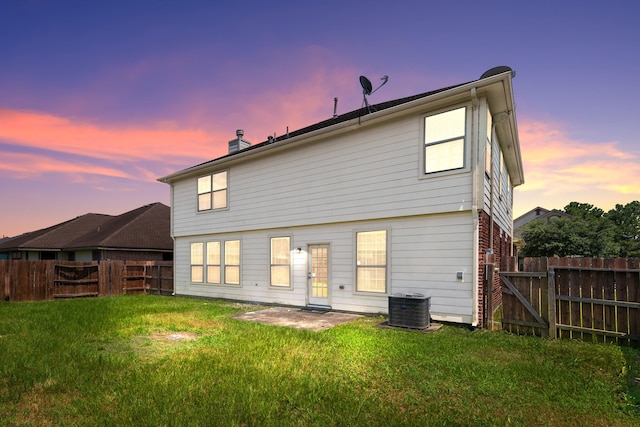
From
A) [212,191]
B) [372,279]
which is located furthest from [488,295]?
[212,191]

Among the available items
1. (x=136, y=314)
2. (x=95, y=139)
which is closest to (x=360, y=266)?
(x=136, y=314)

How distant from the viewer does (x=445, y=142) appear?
8.54m

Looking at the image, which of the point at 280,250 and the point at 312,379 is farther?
the point at 280,250

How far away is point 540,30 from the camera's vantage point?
9.73 m

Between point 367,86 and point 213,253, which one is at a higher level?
point 367,86

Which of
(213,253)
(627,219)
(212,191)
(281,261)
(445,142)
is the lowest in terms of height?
(281,261)

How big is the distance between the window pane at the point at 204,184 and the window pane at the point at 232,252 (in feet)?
8.93

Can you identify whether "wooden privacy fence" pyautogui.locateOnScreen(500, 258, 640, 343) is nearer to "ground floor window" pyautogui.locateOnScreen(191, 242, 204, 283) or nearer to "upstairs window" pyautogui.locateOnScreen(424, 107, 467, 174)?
"upstairs window" pyautogui.locateOnScreen(424, 107, 467, 174)

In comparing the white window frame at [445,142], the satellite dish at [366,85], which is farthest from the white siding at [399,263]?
the satellite dish at [366,85]

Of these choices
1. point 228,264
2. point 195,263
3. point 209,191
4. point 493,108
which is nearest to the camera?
point 493,108

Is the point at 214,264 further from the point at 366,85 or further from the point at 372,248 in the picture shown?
the point at 366,85

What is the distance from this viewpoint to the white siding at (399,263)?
8078mm

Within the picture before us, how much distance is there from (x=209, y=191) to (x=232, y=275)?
388 centimetres

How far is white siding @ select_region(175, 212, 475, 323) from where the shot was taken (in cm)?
808
